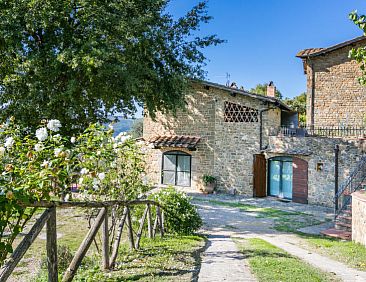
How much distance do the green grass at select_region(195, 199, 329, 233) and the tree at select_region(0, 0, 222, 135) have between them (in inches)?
220

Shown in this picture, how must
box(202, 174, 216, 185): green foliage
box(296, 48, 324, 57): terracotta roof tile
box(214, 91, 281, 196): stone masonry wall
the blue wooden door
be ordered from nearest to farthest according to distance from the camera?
1. the blue wooden door
2. box(214, 91, 281, 196): stone masonry wall
3. box(202, 174, 216, 185): green foliage
4. box(296, 48, 324, 57): terracotta roof tile

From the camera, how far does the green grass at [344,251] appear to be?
261 inches

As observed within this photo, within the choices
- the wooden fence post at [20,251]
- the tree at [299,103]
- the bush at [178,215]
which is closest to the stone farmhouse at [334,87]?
the tree at [299,103]

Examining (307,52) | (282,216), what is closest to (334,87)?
(307,52)

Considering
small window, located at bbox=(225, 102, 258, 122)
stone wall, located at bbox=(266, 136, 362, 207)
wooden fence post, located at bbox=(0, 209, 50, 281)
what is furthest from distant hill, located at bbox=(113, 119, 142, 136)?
stone wall, located at bbox=(266, 136, 362, 207)

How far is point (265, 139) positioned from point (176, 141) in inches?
203

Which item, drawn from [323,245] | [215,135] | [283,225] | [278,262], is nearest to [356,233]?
[323,245]

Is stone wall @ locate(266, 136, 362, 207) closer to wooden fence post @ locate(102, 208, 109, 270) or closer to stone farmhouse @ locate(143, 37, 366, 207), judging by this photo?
stone farmhouse @ locate(143, 37, 366, 207)

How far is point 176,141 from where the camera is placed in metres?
19.6

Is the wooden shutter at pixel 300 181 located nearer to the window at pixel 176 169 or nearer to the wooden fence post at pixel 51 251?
the window at pixel 176 169

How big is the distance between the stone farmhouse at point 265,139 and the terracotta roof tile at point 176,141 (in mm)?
58

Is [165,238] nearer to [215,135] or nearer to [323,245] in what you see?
[323,245]

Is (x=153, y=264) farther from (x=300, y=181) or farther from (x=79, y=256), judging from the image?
(x=300, y=181)

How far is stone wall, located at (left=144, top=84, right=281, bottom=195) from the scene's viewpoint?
1773 centimetres
